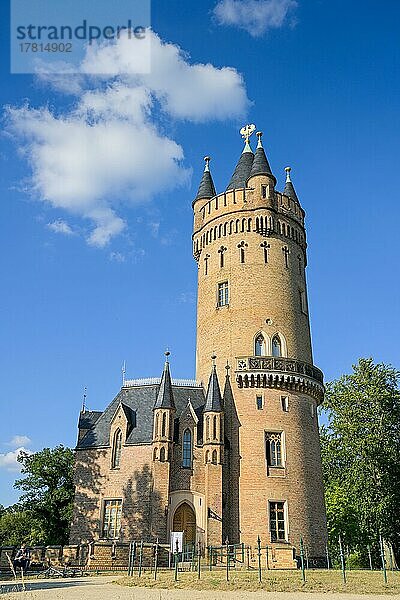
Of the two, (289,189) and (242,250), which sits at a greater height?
(289,189)

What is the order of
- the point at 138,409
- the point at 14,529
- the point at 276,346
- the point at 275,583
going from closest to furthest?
the point at 275,583
the point at 138,409
the point at 276,346
the point at 14,529

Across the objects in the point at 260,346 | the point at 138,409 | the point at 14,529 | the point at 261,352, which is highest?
the point at 260,346

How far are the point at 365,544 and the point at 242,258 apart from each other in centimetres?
2927

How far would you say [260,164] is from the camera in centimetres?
4759

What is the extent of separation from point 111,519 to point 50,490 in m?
14.4

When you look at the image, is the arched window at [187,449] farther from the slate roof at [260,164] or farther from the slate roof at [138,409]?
the slate roof at [260,164]

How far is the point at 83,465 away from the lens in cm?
4153

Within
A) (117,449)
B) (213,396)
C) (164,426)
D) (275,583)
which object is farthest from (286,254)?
(275,583)

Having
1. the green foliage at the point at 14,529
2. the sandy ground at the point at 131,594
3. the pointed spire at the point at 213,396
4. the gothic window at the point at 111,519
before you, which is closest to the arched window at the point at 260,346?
the pointed spire at the point at 213,396

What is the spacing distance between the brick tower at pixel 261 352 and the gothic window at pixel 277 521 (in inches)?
2.3

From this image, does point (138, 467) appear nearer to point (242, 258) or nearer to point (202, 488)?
point (202, 488)

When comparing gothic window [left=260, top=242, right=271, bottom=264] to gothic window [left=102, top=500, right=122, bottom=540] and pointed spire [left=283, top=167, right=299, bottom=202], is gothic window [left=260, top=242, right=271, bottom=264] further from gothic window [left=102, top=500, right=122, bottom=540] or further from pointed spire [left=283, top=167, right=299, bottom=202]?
gothic window [left=102, top=500, right=122, bottom=540]

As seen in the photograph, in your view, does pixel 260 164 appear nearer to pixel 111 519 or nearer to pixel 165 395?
pixel 165 395

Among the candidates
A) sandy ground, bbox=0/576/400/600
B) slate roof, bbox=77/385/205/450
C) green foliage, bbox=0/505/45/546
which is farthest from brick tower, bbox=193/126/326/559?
green foliage, bbox=0/505/45/546
